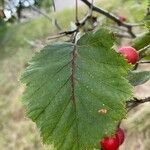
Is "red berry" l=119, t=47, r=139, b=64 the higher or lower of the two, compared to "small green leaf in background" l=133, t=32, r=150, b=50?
higher

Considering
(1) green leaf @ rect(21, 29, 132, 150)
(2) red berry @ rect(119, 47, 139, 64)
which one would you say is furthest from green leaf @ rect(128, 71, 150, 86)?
(1) green leaf @ rect(21, 29, 132, 150)

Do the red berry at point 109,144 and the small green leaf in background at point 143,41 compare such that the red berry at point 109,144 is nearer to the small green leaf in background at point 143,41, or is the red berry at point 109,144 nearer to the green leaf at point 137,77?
the green leaf at point 137,77

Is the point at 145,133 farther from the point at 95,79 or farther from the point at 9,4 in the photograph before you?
the point at 95,79

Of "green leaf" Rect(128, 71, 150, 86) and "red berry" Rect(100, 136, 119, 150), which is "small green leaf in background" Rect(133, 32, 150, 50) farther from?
"red berry" Rect(100, 136, 119, 150)

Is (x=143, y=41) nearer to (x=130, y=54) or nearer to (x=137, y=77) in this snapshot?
(x=137, y=77)

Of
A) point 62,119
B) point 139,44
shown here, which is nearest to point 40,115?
point 62,119

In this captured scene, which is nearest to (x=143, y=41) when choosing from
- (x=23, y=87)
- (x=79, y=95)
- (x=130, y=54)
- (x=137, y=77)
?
(x=137, y=77)

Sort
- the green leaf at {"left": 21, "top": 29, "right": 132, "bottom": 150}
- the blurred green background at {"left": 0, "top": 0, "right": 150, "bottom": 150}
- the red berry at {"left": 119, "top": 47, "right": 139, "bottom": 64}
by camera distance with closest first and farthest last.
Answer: the green leaf at {"left": 21, "top": 29, "right": 132, "bottom": 150} < the red berry at {"left": 119, "top": 47, "right": 139, "bottom": 64} < the blurred green background at {"left": 0, "top": 0, "right": 150, "bottom": 150}

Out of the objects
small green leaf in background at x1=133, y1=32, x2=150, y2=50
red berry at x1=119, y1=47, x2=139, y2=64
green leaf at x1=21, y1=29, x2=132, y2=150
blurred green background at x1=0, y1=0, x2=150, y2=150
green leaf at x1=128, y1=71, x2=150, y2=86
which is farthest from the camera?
blurred green background at x1=0, y1=0, x2=150, y2=150
